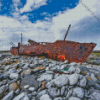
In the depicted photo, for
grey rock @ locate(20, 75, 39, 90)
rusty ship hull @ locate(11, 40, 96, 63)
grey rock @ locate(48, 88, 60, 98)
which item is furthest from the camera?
rusty ship hull @ locate(11, 40, 96, 63)

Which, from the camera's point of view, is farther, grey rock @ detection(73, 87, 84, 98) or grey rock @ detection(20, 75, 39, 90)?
grey rock @ detection(20, 75, 39, 90)

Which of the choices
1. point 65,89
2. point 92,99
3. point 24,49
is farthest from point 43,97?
point 24,49

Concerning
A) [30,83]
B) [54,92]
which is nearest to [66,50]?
[30,83]

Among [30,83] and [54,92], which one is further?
[30,83]

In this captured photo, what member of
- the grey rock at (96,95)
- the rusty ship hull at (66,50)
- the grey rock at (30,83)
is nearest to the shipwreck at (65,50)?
the rusty ship hull at (66,50)

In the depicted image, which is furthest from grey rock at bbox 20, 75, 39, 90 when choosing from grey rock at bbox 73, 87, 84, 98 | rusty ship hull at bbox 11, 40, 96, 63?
rusty ship hull at bbox 11, 40, 96, 63

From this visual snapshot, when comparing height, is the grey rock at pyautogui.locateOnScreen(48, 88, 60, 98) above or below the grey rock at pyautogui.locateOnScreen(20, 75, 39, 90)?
above

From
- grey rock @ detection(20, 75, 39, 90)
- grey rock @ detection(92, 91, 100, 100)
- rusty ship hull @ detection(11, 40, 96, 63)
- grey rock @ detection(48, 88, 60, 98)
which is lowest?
grey rock @ detection(20, 75, 39, 90)

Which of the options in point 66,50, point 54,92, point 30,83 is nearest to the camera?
point 54,92

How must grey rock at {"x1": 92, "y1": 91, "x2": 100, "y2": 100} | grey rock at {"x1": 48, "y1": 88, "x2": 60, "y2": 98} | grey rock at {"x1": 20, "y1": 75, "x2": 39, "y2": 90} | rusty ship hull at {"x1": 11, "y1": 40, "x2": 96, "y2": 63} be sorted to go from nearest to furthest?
grey rock at {"x1": 92, "y1": 91, "x2": 100, "y2": 100}, grey rock at {"x1": 48, "y1": 88, "x2": 60, "y2": 98}, grey rock at {"x1": 20, "y1": 75, "x2": 39, "y2": 90}, rusty ship hull at {"x1": 11, "y1": 40, "x2": 96, "y2": 63}

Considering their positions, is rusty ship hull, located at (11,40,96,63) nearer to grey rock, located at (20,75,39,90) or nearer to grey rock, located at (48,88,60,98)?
grey rock, located at (20,75,39,90)

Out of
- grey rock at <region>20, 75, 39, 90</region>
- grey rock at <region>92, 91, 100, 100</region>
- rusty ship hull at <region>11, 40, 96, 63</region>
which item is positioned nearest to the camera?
grey rock at <region>92, 91, 100, 100</region>

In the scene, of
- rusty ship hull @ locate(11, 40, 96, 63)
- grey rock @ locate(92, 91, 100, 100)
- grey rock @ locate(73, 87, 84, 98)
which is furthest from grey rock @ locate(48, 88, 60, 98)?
rusty ship hull @ locate(11, 40, 96, 63)

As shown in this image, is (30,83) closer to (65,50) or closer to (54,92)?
(54,92)
